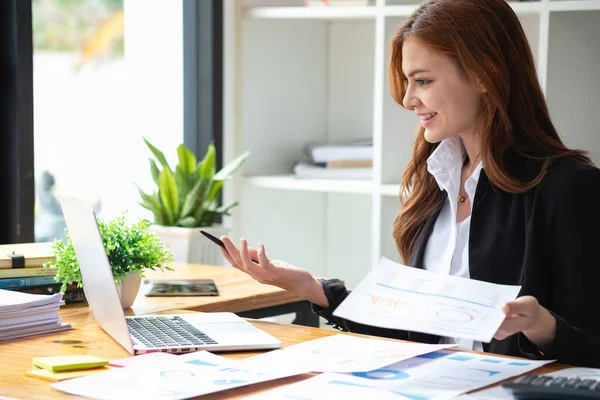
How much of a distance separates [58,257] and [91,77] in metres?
4.78

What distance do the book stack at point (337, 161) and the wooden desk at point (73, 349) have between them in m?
1.49

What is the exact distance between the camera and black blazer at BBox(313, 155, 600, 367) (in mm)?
1762

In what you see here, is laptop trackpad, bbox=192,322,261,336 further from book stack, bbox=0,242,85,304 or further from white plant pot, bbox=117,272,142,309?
book stack, bbox=0,242,85,304

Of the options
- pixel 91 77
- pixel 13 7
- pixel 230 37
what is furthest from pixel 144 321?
pixel 91 77

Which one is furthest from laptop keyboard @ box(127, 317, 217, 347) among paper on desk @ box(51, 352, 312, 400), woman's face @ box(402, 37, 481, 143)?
woman's face @ box(402, 37, 481, 143)

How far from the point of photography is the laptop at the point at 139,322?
1.71m

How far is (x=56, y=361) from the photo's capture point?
1.60 meters

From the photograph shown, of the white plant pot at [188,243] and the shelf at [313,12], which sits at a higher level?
the shelf at [313,12]

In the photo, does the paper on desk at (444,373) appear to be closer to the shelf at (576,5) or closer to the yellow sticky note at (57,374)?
the yellow sticky note at (57,374)

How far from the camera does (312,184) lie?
3.42 metres

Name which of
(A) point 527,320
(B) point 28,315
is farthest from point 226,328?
(A) point 527,320

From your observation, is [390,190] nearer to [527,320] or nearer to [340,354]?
[340,354]

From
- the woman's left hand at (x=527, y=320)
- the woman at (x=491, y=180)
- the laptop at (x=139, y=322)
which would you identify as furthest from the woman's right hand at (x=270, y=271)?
the woman's left hand at (x=527, y=320)

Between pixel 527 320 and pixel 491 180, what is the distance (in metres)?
0.51
